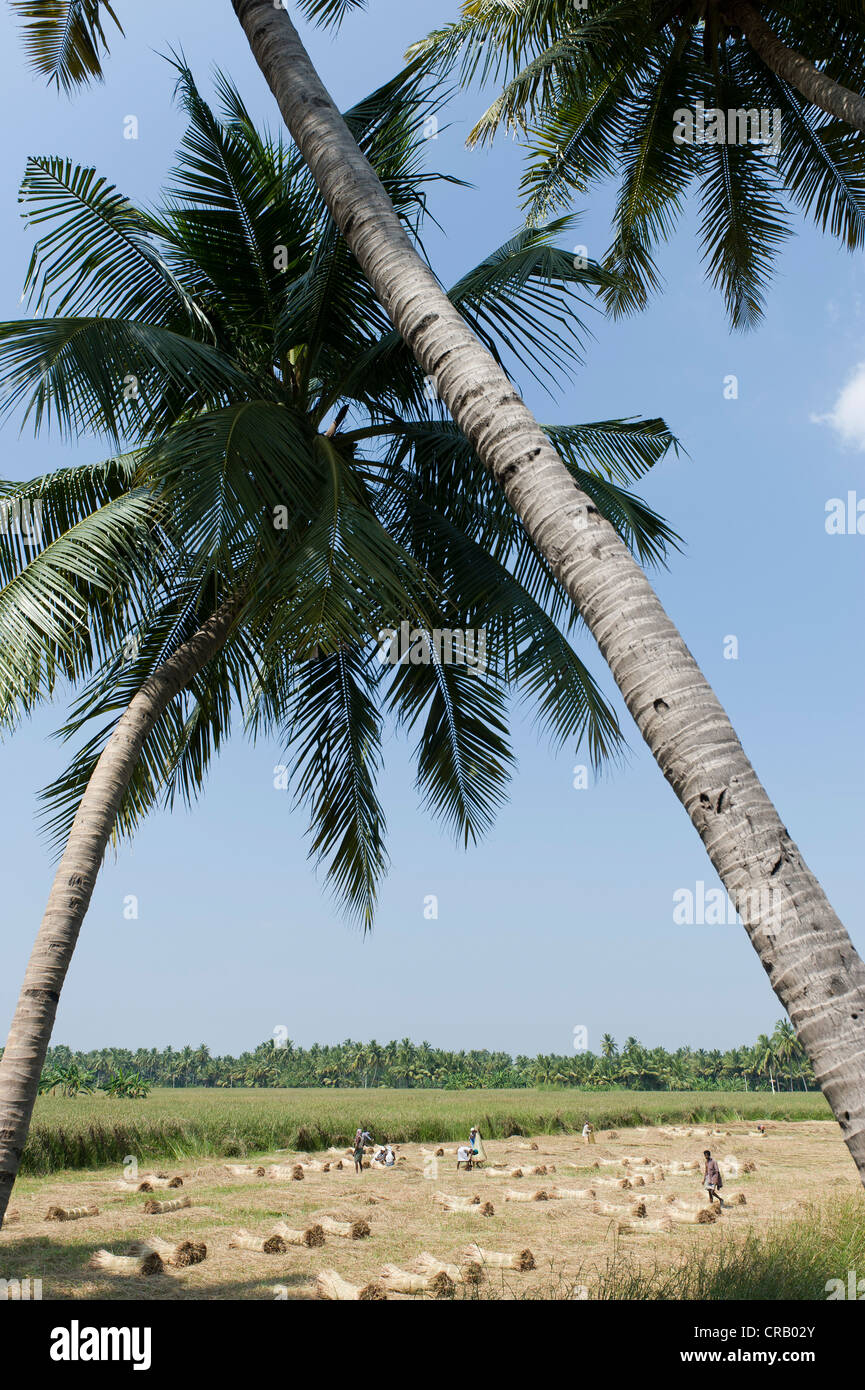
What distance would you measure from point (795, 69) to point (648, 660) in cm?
933

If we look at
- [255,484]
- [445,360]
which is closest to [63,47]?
[255,484]

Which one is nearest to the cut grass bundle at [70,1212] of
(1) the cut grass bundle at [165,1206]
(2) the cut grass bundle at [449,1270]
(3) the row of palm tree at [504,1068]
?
(1) the cut grass bundle at [165,1206]

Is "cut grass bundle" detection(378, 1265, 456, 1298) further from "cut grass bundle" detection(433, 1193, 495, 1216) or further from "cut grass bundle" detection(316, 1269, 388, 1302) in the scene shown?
"cut grass bundle" detection(433, 1193, 495, 1216)

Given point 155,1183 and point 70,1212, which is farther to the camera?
point 155,1183

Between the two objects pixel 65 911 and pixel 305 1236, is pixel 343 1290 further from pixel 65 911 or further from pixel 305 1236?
pixel 65 911

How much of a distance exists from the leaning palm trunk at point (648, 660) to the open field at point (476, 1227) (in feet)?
18.8

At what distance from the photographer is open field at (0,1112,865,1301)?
8086mm

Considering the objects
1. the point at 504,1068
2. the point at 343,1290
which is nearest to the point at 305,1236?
the point at 343,1290

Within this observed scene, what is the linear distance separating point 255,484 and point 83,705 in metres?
3.39

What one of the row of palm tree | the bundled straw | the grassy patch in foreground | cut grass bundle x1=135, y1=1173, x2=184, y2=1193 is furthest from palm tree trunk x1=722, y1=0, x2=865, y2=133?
the row of palm tree

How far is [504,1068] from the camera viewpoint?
253ft

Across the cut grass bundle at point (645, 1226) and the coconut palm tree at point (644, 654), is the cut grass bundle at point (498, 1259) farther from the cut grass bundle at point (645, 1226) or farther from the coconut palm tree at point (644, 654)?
the coconut palm tree at point (644, 654)

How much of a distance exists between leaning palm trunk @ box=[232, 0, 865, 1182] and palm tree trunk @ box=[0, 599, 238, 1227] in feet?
13.4

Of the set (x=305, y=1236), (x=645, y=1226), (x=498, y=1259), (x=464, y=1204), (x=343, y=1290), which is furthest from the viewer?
(x=464, y=1204)
